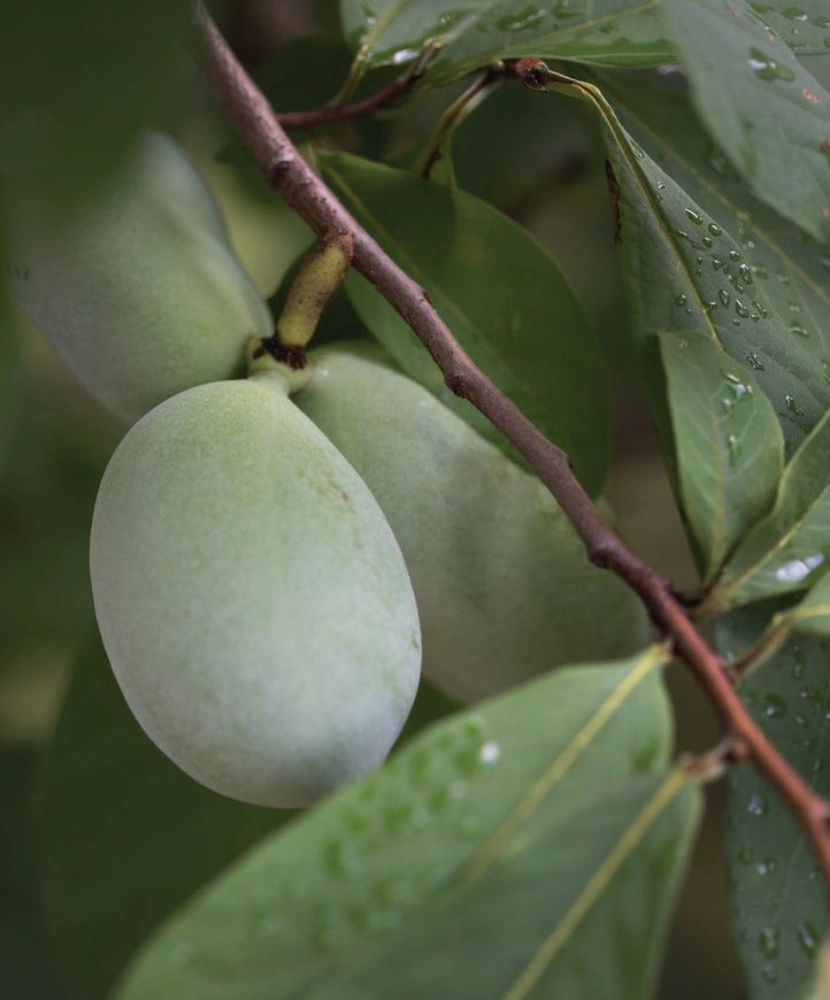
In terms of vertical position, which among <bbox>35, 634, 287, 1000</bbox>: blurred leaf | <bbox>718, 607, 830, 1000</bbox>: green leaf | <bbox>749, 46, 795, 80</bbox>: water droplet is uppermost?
<bbox>749, 46, 795, 80</bbox>: water droplet

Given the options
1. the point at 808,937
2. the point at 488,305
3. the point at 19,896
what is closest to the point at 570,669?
the point at 808,937

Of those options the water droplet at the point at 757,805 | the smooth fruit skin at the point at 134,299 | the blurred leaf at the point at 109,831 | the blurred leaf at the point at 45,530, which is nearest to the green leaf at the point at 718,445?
the water droplet at the point at 757,805

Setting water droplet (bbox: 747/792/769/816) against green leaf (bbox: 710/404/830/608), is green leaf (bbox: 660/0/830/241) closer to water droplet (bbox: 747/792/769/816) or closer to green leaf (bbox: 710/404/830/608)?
green leaf (bbox: 710/404/830/608)

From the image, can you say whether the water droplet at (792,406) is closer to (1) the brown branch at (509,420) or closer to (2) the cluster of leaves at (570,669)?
(2) the cluster of leaves at (570,669)

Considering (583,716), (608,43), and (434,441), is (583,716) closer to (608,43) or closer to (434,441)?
(434,441)

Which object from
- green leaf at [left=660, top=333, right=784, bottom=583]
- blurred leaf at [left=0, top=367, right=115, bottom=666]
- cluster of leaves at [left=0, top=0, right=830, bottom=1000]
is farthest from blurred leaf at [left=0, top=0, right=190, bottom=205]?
blurred leaf at [left=0, top=367, right=115, bottom=666]

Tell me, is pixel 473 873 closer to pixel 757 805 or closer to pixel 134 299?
pixel 757 805
